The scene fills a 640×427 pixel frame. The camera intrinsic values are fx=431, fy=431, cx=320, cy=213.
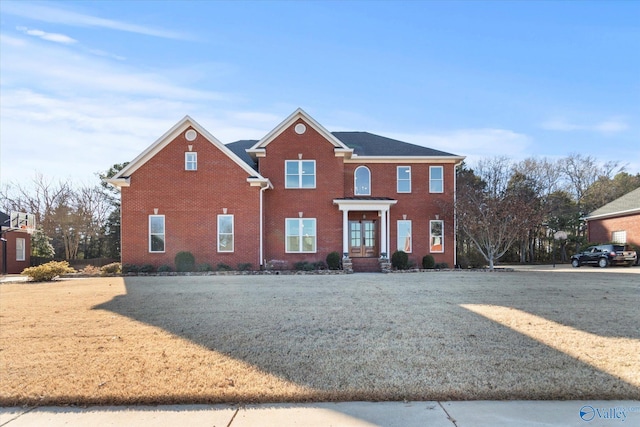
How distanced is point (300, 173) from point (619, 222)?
23.8 m

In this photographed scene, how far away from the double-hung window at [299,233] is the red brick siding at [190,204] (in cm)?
213

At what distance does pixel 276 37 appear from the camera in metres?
13.4

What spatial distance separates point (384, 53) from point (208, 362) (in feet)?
42.0

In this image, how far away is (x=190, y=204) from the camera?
2012cm

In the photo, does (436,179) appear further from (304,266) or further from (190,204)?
(190,204)

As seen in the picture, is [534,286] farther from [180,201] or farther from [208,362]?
[180,201]

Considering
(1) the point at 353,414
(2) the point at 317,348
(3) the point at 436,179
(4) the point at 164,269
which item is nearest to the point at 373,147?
(3) the point at 436,179

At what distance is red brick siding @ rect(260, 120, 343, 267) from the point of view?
21.6m

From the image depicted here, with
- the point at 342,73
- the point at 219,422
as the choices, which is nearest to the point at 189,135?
the point at 342,73

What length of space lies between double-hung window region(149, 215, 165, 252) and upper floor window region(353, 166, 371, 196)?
9.94 m

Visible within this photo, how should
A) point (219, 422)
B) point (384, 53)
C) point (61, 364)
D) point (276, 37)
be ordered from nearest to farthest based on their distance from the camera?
point (219, 422), point (61, 364), point (276, 37), point (384, 53)

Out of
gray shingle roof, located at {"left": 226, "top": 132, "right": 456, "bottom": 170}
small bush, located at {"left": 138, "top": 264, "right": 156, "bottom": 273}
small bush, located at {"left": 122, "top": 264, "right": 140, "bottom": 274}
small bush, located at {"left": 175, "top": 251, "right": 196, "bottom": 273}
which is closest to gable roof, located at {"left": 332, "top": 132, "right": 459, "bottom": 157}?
gray shingle roof, located at {"left": 226, "top": 132, "right": 456, "bottom": 170}

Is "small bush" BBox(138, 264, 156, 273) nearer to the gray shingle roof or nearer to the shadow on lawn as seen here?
the gray shingle roof

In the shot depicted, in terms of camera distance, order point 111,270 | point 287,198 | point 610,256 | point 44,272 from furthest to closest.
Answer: point 610,256, point 287,198, point 111,270, point 44,272
